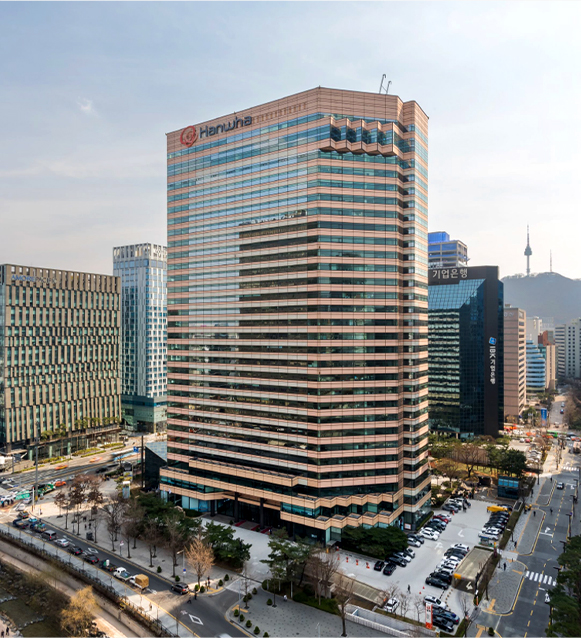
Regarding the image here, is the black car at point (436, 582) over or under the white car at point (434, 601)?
under

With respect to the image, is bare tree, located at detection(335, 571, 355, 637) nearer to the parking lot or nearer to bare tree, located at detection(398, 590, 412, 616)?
the parking lot

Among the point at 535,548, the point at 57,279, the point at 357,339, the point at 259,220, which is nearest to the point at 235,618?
the point at 357,339

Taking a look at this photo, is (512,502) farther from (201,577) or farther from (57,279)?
(57,279)

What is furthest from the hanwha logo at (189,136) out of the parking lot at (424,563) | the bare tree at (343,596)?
the bare tree at (343,596)

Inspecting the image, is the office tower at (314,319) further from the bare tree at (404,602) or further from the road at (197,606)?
the road at (197,606)

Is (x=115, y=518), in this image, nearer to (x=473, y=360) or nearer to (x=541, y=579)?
(x=541, y=579)
